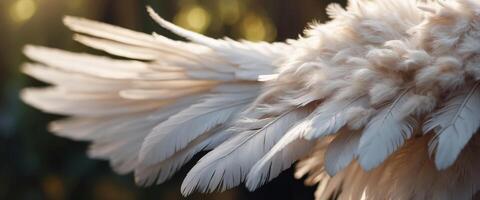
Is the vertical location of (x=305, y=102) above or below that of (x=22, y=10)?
above

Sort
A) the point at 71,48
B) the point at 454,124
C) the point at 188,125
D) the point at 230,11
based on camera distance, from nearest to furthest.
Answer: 1. the point at 454,124
2. the point at 188,125
3. the point at 71,48
4. the point at 230,11

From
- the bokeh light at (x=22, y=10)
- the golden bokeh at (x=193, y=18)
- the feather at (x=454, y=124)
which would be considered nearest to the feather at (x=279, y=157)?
the feather at (x=454, y=124)

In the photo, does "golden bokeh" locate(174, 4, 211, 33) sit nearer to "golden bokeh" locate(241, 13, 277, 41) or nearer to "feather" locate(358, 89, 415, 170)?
"golden bokeh" locate(241, 13, 277, 41)

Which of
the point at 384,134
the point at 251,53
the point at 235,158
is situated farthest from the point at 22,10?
the point at 384,134

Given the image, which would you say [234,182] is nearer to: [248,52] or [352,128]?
[352,128]

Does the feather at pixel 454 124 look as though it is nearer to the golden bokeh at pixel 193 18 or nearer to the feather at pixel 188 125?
the feather at pixel 188 125

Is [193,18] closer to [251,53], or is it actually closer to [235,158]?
[251,53]
